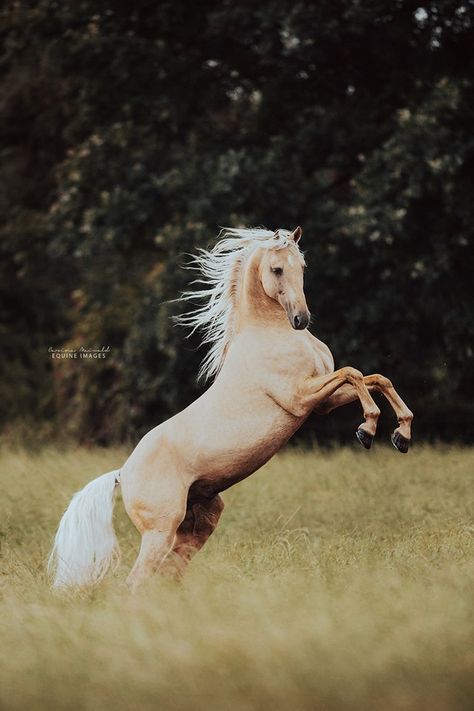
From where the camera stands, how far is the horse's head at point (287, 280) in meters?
5.45

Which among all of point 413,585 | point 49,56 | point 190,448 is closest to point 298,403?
point 190,448

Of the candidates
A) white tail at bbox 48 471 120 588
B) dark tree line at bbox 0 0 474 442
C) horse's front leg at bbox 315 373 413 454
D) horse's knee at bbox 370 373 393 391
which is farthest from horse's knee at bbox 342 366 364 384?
dark tree line at bbox 0 0 474 442

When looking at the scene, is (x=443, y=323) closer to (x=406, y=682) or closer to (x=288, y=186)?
(x=288, y=186)

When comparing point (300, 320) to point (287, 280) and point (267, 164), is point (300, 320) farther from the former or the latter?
point (267, 164)

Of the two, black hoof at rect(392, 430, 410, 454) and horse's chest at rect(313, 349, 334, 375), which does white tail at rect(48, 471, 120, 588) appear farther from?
black hoof at rect(392, 430, 410, 454)

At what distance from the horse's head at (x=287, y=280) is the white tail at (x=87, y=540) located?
4.73ft

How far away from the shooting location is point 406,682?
3.32 metres

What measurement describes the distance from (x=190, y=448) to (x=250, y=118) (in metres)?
10.0

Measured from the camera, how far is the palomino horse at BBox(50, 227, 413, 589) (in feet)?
17.8

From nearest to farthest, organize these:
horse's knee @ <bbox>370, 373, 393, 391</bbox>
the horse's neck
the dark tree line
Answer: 1. horse's knee @ <bbox>370, 373, 393, 391</bbox>
2. the horse's neck
3. the dark tree line

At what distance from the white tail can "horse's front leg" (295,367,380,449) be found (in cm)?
124

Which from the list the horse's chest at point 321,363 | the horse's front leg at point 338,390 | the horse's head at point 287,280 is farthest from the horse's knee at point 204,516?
the horse's head at point 287,280

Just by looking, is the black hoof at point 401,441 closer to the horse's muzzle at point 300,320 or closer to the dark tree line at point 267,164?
the horse's muzzle at point 300,320

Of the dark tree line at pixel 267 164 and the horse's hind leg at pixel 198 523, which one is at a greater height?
the horse's hind leg at pixel 198 523
